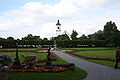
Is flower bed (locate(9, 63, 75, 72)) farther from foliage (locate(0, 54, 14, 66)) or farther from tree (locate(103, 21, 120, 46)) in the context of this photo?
tree (locate(103, 21, 120, 46))

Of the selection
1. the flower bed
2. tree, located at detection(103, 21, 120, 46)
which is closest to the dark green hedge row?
tree, located at detection(103, 21, 120, 46)

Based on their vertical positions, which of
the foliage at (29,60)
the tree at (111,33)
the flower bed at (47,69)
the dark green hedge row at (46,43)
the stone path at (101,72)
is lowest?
the stone path at (101,72)

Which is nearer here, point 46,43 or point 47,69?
point 47,69

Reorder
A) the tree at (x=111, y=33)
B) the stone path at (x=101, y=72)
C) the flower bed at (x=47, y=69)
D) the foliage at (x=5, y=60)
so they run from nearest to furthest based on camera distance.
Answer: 1. the foliage at (x=5, y=60)
2. the stone path at (x=101, y=72)
3. the flower bed at (x=47, y=69)
4. the tree at (x=111, y=33)

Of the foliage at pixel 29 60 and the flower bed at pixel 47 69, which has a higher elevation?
the foliage at pixel 29 60

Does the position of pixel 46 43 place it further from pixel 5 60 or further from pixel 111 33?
pixel 5 60

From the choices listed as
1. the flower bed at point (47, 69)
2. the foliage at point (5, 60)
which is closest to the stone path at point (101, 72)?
the flower bed at point (47, 69)

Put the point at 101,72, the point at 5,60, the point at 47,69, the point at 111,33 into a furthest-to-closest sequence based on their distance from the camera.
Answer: the point at 111,33 < the point at 47,69 < the point at 101,72 < the point at 5,60

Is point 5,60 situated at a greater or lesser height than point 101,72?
greater

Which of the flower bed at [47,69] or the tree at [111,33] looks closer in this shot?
the flower bed at [47,69]

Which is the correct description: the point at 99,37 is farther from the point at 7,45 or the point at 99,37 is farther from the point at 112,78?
the point at 112,78

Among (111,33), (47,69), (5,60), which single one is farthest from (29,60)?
(111,33)

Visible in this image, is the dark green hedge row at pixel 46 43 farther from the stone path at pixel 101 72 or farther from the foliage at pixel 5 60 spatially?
the foliage at pixel 5 60

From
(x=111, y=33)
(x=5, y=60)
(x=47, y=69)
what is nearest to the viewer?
(x=5, y=60)
